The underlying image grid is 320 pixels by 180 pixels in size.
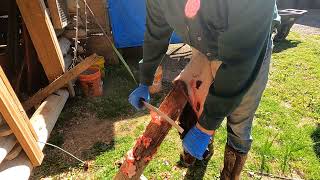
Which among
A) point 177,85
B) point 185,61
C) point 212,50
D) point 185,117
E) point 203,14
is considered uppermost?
point 203,14

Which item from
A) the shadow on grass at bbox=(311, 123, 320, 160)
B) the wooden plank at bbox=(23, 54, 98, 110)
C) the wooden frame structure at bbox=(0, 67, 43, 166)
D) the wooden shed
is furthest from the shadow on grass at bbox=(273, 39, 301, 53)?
the wooden frame structure at bbox=(0, 67, 43, 166)

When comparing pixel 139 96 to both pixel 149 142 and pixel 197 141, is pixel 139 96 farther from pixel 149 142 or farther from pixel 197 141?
pixel 197 141

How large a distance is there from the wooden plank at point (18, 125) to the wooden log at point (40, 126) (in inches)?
4.3

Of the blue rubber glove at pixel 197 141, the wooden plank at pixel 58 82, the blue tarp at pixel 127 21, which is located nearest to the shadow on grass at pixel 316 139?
the blue rubber glove at pixel 197 141

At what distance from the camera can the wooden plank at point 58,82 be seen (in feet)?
15.0

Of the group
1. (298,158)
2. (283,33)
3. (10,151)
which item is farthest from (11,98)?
(283,33)

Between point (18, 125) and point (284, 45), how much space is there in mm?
7499

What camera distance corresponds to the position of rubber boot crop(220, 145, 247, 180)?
337 centimetres

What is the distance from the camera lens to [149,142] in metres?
2.97

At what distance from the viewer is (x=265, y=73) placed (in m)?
2.87

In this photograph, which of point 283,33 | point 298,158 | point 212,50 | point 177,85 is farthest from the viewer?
point 283,33

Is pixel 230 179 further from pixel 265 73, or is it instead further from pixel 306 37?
pixel 306 37

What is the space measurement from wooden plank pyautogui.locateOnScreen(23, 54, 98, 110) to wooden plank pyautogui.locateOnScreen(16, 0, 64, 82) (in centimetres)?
27

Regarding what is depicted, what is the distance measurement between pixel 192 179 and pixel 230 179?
553 millimetres
